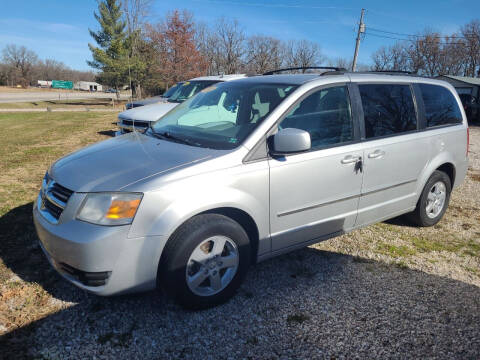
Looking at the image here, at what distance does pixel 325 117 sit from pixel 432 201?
215 centimetres

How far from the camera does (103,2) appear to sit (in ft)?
126

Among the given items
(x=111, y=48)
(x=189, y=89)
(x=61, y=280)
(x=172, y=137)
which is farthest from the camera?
(x=111, y=48)

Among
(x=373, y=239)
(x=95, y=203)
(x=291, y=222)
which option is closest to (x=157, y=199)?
(x=95, y=203)

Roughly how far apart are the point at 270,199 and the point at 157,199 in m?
0.92

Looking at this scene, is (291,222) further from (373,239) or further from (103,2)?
(103,2)

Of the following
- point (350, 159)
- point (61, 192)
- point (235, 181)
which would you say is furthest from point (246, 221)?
point (61, 192)

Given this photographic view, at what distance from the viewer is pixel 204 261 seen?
2641mm

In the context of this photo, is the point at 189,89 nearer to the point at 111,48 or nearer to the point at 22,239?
the point at 22,239

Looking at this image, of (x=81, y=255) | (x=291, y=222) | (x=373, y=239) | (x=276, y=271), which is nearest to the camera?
(x=81, y=255)

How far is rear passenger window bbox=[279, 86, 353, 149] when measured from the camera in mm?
3062

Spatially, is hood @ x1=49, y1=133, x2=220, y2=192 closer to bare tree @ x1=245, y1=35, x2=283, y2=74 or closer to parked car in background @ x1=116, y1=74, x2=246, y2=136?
parked car in background @ x1=116, y1=74, x2=246, y2=136

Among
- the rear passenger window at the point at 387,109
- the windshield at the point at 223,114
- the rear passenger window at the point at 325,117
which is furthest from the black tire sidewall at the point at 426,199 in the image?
the windshield at the point at 223,114

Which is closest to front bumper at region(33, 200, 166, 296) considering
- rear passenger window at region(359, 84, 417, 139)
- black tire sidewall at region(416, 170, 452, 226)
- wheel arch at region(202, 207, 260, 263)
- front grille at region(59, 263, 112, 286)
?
front grille at region(59, 263, 112, 286)

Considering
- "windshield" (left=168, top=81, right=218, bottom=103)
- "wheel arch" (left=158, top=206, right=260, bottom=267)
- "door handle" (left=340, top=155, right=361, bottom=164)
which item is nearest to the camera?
"wheel arch" (left=158, top=206, right=260, bottom=267)
